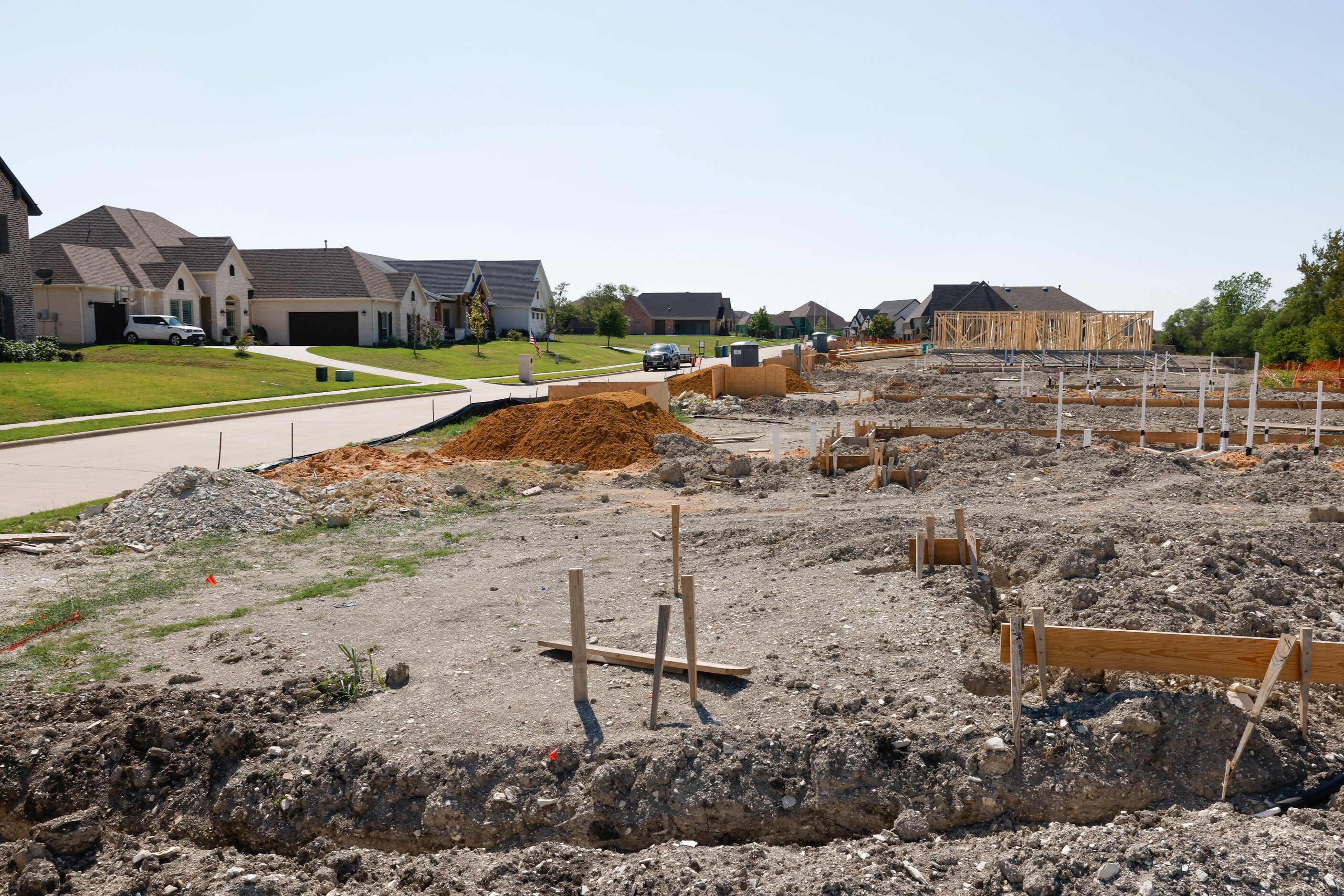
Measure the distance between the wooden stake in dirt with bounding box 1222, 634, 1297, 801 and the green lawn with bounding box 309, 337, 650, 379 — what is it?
138 ft

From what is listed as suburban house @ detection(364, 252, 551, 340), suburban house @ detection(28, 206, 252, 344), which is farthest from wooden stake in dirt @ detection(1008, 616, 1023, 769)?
suburban house @ detection(364, 252, 551, 340)

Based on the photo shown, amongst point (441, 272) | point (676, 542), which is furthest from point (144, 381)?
point (441, 272)

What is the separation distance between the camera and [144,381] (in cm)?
3183

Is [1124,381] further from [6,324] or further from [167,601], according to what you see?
[6,324]

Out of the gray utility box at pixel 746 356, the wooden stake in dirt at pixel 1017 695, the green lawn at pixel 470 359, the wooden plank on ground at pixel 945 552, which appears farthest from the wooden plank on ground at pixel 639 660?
the green lawn at pixel 470 359

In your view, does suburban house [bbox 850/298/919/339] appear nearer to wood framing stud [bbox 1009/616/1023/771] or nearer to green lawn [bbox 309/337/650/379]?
green lawn [bbox 309/337/650/379]

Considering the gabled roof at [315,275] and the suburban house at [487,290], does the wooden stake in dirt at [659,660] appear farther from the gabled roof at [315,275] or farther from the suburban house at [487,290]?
the suburban house at [487,290]

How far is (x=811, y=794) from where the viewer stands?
225 inches

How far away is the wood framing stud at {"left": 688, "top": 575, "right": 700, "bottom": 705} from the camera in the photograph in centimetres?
642

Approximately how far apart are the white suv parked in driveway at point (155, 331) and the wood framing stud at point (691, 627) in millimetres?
45239

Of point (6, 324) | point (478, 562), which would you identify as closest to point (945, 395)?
point (478, 562)

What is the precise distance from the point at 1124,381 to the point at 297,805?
41.6 metres

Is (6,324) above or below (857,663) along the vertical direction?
above

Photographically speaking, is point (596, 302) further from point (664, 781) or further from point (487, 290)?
point (664, 781)
